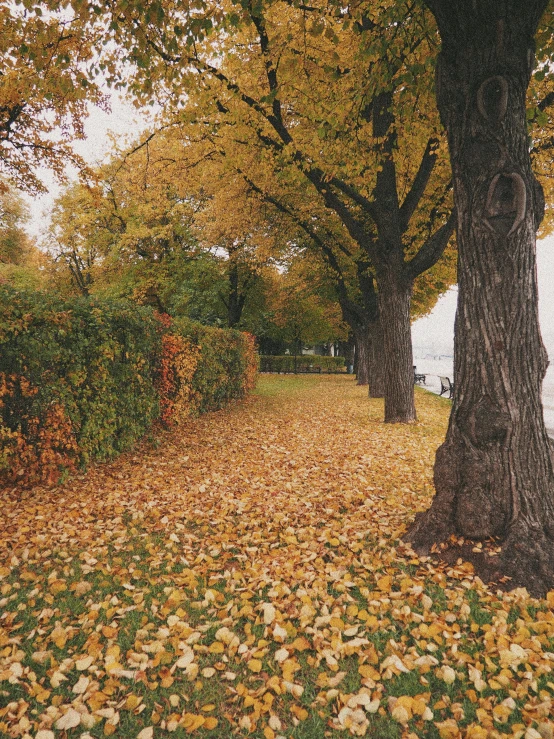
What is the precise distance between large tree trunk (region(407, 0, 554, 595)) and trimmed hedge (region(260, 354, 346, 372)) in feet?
118

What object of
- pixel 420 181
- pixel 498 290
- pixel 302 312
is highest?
pixel 420 181

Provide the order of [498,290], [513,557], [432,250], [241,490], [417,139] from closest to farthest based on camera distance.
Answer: [513,557] → [498,290] → [241,490] → [417,139] → [432,250]

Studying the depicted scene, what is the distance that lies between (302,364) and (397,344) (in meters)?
31.9

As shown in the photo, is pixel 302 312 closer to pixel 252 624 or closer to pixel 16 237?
pixel 16 237

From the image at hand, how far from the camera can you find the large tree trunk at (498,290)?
349cm

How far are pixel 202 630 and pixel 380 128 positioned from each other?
34.0 feet

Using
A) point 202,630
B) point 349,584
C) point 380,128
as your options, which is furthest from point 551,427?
point 202,630

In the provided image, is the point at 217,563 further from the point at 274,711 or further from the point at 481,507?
the point at 481,507

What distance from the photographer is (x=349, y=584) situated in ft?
11.8

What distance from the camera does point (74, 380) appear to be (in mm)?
5898

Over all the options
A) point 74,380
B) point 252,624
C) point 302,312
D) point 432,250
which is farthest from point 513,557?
point 302,312

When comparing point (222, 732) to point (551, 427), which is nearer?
point (222, 732)

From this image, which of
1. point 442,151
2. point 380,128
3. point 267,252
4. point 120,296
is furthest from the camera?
point 120,296

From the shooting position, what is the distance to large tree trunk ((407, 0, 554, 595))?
137 inches
